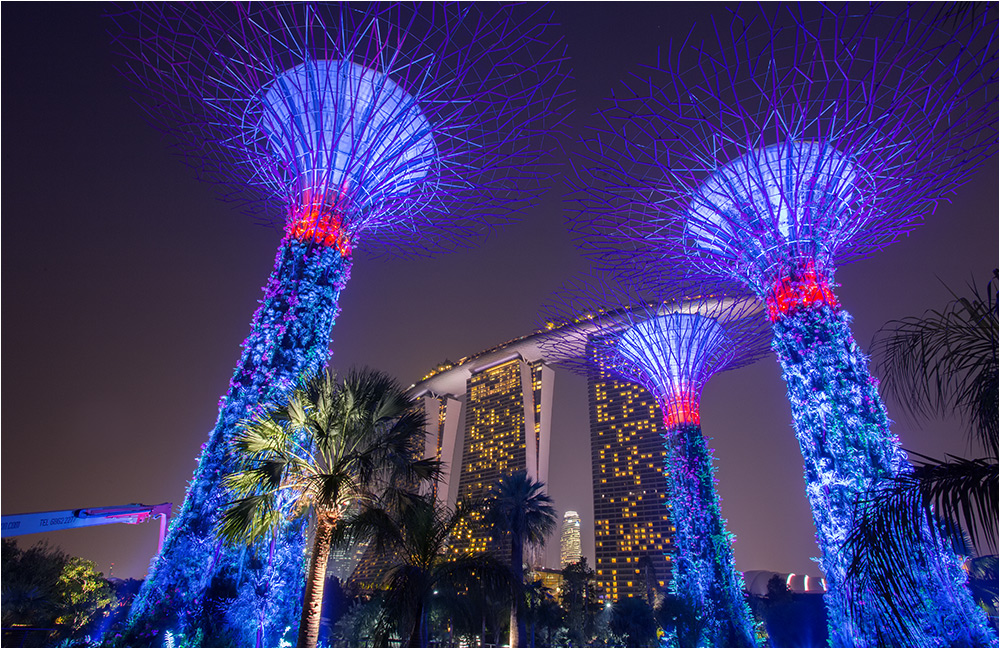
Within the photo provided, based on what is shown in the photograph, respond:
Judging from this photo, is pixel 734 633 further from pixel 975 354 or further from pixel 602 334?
pixel 975 354

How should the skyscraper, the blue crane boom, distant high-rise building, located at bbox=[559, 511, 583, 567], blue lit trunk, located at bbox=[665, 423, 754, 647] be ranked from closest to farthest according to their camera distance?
the blue crane boom < blue lit trunk, located at bbox=[665, 423, 754, 647] < the skyscraper < distant high-rise building, located at bbox=[559, 511, 583, 567]

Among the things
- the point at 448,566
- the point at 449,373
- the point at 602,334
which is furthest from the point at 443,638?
the point at 449,373

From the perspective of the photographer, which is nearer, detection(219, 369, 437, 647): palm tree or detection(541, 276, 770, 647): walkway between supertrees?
detection(219, 369, 437, 647): palm tree

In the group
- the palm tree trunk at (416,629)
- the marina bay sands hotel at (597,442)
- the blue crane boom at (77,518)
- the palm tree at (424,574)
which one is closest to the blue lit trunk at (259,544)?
the palm tree at (424,574)

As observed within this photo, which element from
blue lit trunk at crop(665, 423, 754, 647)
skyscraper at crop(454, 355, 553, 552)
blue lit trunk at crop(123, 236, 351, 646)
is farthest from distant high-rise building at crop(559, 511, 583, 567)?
blue lit trunk at crop(123, 236, 351, 646)

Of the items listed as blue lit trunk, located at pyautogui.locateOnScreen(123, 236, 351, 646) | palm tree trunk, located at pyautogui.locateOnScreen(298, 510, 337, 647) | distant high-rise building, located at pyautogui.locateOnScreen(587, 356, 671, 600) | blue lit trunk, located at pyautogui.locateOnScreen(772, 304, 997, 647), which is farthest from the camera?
distant high-rise building, located at pyautogui.locateOnScreen(587, 356, 671, 600)

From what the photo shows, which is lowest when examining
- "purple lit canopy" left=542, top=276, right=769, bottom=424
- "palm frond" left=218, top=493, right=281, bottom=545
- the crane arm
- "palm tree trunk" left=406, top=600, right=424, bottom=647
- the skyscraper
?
"palm tree trunk" left=406, top=600, right=424, bottom=647

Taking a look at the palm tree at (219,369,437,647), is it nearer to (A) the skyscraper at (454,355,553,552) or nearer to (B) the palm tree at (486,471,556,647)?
(B) the palm tree at (486,471,556,647)
